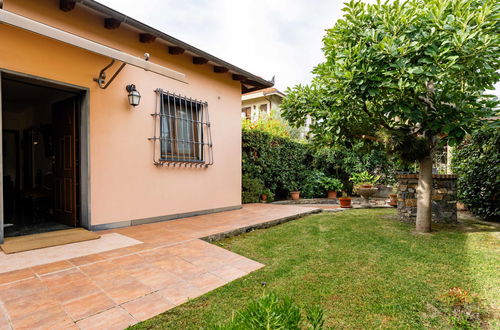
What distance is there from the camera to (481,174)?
6.02 meters

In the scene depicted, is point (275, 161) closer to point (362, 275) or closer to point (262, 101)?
point (362, 275)

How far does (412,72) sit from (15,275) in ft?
16.2

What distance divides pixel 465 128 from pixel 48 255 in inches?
228

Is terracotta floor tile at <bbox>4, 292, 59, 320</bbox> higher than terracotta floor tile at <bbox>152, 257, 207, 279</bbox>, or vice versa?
terracotta floor tile at <bbox>4, 292, 59, 320</bbox>

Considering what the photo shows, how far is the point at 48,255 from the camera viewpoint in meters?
3.20

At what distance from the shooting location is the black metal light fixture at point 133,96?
482 cm

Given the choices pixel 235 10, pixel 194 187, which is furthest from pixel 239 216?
pixel 235 10

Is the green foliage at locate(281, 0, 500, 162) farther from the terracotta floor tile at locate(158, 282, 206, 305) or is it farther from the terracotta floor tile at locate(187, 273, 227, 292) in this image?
the terracotta floor tile at locate(158, 282, 206, 305)

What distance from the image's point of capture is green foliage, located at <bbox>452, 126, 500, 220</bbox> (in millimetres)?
5664

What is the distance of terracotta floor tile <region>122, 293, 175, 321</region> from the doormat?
220 cm

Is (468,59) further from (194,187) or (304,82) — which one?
(194,187)

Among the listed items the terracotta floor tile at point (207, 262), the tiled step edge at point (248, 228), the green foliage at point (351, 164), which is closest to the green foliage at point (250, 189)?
the tiled step edge at point (248, 228)

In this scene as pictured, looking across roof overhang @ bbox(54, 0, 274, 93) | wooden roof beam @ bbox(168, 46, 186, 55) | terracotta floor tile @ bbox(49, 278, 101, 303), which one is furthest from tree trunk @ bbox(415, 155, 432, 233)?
wooden roof beam @ bbox(168, 46, 186, 55)

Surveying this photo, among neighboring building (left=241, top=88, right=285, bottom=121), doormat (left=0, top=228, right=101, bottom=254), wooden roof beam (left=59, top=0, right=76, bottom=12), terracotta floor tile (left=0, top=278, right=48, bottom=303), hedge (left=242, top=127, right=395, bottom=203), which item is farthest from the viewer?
neighboring building (left=241, top=88, right=285, bottom=121)
